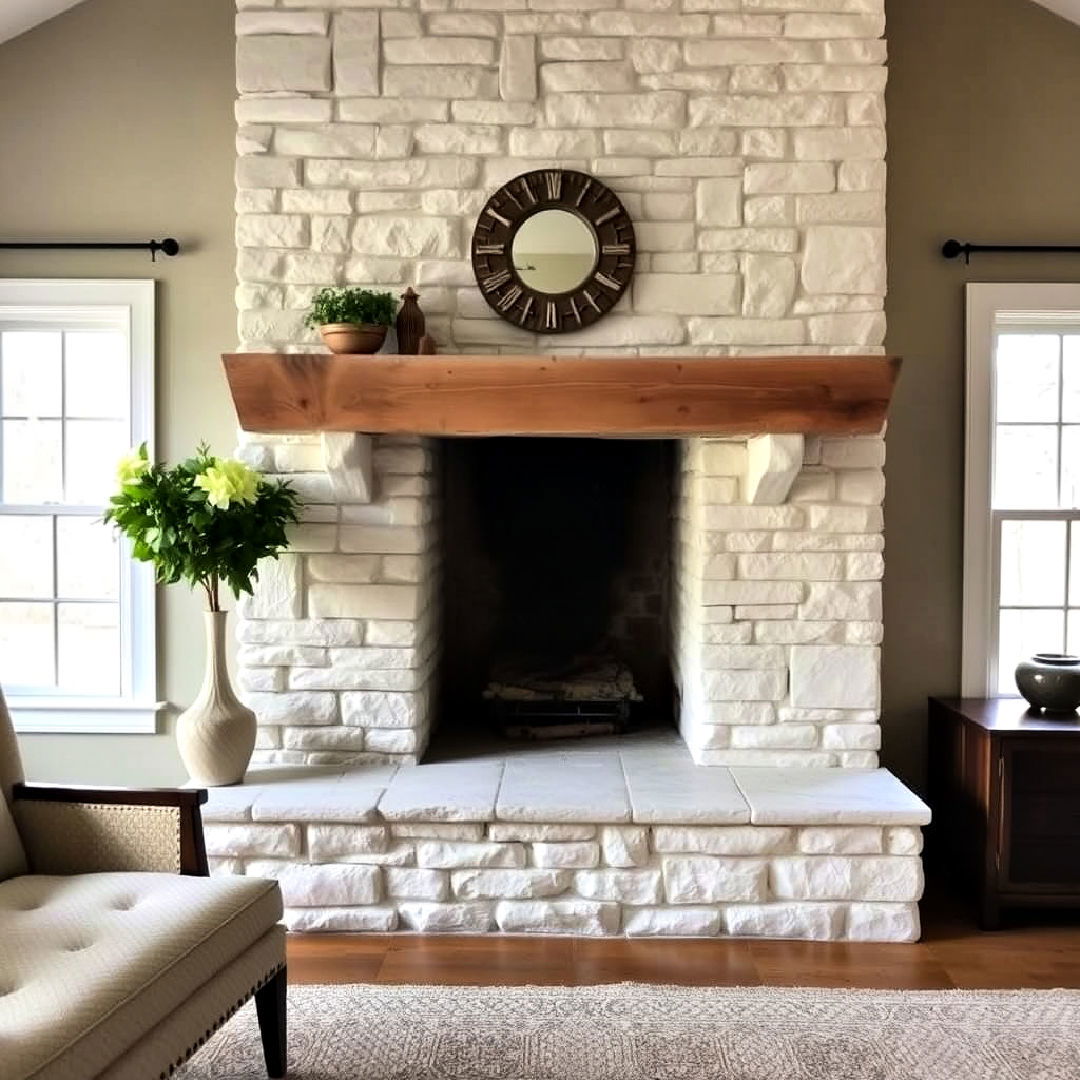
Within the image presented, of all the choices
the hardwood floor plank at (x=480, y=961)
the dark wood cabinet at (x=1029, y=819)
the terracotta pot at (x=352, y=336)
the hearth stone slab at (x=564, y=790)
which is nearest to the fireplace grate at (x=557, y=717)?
the hearth stone slab at (x=564, y=790)

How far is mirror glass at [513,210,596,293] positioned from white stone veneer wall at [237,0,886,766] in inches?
6.4

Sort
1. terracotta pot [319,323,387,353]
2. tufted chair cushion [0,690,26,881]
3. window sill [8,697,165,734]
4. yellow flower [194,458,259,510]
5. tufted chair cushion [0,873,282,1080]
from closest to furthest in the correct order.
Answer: tufted chair cushion [0,873,282,1080], tufted chair cushion [0,690,26,881], yellow flower [194,458,259,510], terracotta pot [319,323,387,353], window sill [8,697,165,734]

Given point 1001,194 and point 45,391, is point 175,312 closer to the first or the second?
point 45,391

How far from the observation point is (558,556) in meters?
4.08

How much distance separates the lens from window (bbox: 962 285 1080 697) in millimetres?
3746

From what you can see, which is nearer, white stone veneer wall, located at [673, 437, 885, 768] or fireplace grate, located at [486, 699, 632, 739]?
white stone veneer wall, located at [673, 437, 885, 768]

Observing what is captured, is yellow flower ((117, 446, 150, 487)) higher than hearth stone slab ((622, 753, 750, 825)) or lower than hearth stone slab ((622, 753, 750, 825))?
higher

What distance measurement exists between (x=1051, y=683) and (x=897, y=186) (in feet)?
5.86

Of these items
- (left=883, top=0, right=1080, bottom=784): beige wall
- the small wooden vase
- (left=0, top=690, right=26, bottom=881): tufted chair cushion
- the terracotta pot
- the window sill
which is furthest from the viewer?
the window sill

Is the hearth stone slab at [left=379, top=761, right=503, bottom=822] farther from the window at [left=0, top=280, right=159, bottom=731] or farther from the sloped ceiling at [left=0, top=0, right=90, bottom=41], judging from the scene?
the sloped ceiling at [left=0, top=0, right=90, bottom=41]

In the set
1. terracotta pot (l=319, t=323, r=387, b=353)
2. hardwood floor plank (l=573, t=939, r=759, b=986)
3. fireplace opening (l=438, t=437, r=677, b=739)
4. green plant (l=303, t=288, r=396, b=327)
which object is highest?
green plant (l=303, t=288, r=396, b=327)

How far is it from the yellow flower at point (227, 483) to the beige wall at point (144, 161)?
801mm

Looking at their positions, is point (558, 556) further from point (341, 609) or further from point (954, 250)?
point (954, 250)

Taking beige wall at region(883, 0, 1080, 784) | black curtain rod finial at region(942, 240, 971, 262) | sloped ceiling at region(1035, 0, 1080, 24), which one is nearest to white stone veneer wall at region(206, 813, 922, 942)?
beige wall at region(883, 0, 1080, 784)
